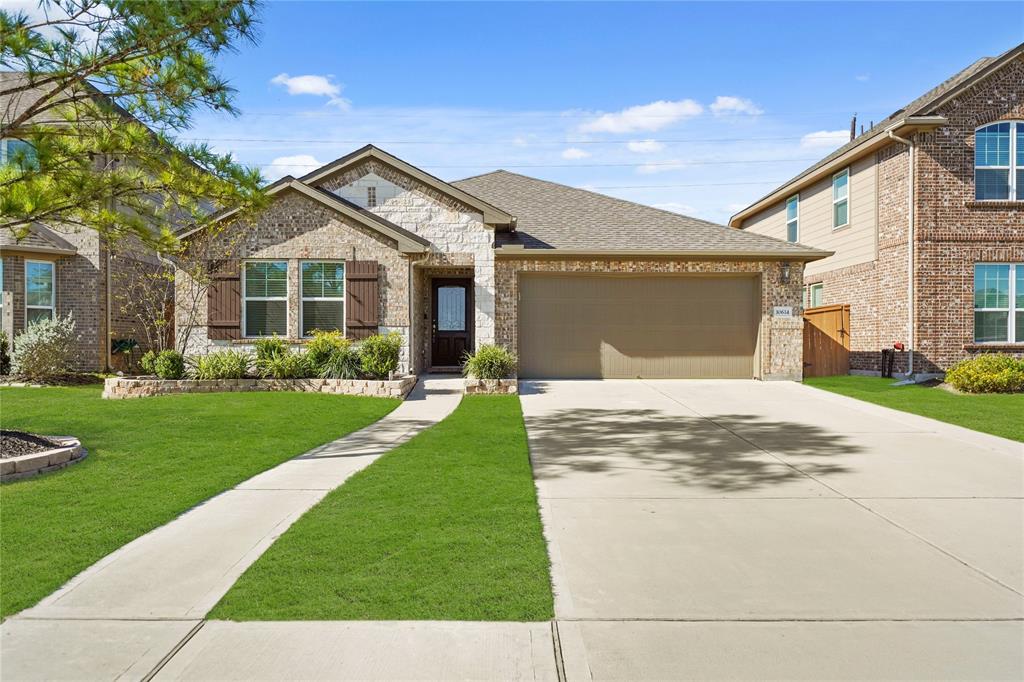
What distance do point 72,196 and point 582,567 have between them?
23.5ft

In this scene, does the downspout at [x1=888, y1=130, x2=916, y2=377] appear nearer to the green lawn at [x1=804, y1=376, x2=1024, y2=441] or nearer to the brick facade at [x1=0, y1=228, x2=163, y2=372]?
the green lawn at [x1=804, y1=376, x2=1024, y2=441]

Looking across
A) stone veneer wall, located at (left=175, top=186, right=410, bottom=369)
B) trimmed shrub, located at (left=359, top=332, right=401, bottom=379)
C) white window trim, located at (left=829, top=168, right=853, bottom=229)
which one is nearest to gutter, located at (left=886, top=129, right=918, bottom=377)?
white window trim, located at (left=829, top=168, right=853, bottom=229)

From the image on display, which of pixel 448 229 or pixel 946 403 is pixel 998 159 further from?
A: pixel 448 229

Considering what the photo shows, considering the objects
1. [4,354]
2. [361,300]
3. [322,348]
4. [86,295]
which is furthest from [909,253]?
[4,354]

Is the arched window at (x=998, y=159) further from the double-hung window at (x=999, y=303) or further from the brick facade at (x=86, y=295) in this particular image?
the brick facade at (x=86, y=295)

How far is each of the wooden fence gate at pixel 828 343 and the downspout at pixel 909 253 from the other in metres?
2.22

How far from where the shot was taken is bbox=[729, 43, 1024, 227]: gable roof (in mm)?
15445

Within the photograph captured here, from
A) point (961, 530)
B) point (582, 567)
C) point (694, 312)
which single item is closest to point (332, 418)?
point (582, 567)

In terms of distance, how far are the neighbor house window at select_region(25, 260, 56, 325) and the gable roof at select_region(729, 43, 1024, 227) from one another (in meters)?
20.9

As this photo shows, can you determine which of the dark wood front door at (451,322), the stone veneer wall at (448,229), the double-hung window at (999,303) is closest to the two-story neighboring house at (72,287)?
the stone veneer wall at (448,229)

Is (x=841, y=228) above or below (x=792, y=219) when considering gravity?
below

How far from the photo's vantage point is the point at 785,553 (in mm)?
4477

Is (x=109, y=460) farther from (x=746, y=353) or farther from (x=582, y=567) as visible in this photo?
(x=746, y=353)

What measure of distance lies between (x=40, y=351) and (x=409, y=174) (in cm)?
939
